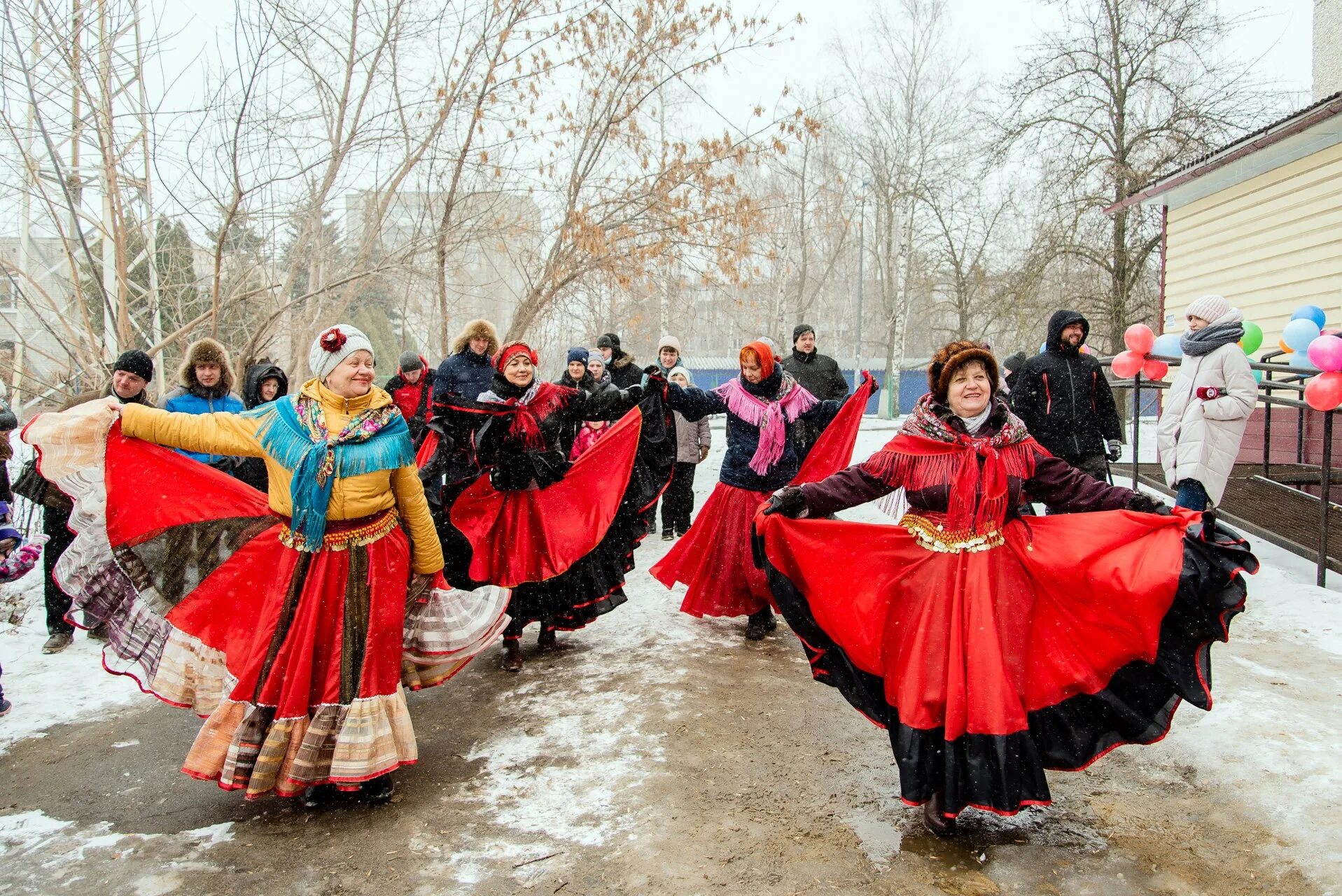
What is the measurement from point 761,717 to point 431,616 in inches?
66.5

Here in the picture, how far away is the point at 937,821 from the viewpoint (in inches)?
125

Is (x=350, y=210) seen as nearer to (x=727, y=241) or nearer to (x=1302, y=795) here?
(x=727, y=241)

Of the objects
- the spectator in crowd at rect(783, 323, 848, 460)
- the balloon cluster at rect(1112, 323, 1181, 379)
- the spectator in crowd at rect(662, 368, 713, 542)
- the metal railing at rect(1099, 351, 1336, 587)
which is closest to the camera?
the metal railing at rect(1099, 351, 1336, 587)

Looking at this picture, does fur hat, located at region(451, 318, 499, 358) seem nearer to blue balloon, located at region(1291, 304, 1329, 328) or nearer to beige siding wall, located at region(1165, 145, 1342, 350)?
blue balloon, located at region(1291, 304, 1329, 328)

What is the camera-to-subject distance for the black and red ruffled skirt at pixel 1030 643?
2990 mm

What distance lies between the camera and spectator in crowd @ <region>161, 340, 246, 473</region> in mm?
5852

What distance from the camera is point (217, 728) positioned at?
3400 millimetres

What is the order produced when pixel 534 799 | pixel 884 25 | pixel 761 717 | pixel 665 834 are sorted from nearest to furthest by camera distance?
pixel 665 834, pixel 534 799, pixel 761 717, pixel 884 25

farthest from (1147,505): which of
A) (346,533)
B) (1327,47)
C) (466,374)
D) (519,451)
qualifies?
(1327,47)

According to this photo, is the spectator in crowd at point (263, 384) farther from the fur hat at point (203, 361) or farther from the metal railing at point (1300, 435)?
the metal railing at point (1300, 435)

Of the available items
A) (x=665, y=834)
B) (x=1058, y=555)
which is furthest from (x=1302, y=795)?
(x=665, y=834)

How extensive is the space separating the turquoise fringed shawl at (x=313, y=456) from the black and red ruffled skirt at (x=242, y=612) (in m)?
0.10

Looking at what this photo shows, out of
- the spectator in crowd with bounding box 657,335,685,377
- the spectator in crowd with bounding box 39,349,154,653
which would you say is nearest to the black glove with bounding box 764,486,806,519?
the spectator in crowd with bounding box 39,349,154,653

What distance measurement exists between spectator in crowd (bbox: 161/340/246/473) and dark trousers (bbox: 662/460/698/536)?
13.4 ft
